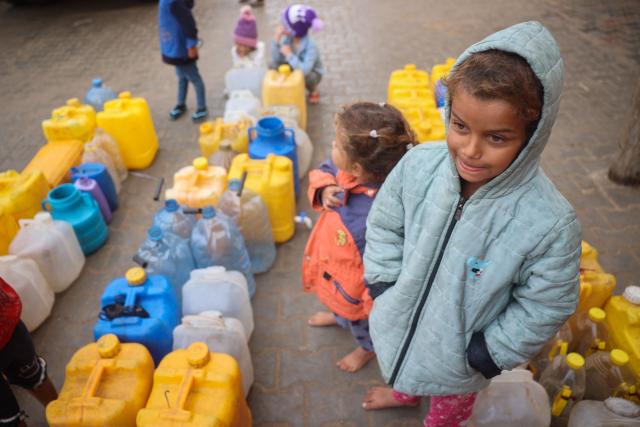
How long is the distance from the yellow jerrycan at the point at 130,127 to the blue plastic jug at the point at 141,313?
7.25ft

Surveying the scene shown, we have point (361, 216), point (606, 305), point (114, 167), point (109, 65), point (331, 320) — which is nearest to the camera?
point (361, 216)

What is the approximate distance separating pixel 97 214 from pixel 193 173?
2.75 ft

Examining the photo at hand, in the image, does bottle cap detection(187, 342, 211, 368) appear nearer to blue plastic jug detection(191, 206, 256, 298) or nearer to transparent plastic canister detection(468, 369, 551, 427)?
blue plastic jug detection(191, 206, 256, 298)

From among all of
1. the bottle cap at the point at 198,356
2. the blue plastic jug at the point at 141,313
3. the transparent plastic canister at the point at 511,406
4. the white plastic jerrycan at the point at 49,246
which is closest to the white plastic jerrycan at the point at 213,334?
the blue plastic jug at the point at 141,313

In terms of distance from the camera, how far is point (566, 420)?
233 cm

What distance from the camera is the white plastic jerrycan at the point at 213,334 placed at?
2295 millimetres

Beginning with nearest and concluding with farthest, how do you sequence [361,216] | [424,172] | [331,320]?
[424,172] → [361,216] → [331,320]

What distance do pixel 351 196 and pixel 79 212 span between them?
7.64 ft

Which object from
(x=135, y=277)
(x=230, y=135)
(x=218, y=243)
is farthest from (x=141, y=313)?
(x=230, y=135)

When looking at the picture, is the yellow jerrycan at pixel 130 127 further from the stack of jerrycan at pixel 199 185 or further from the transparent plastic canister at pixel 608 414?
the transparent plastic canister at pixel 608 414

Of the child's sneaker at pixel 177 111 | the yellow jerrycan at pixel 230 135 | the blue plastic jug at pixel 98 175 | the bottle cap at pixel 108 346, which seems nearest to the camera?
the bottle cap at pixel 108 346

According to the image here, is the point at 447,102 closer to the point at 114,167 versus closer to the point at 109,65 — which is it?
the point at 114,167

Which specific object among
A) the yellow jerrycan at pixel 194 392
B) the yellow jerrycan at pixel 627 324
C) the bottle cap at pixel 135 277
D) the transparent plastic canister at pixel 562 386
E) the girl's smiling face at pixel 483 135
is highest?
the girl's smiling face at pixel 483 135

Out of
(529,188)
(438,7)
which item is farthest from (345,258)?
(438,7)
